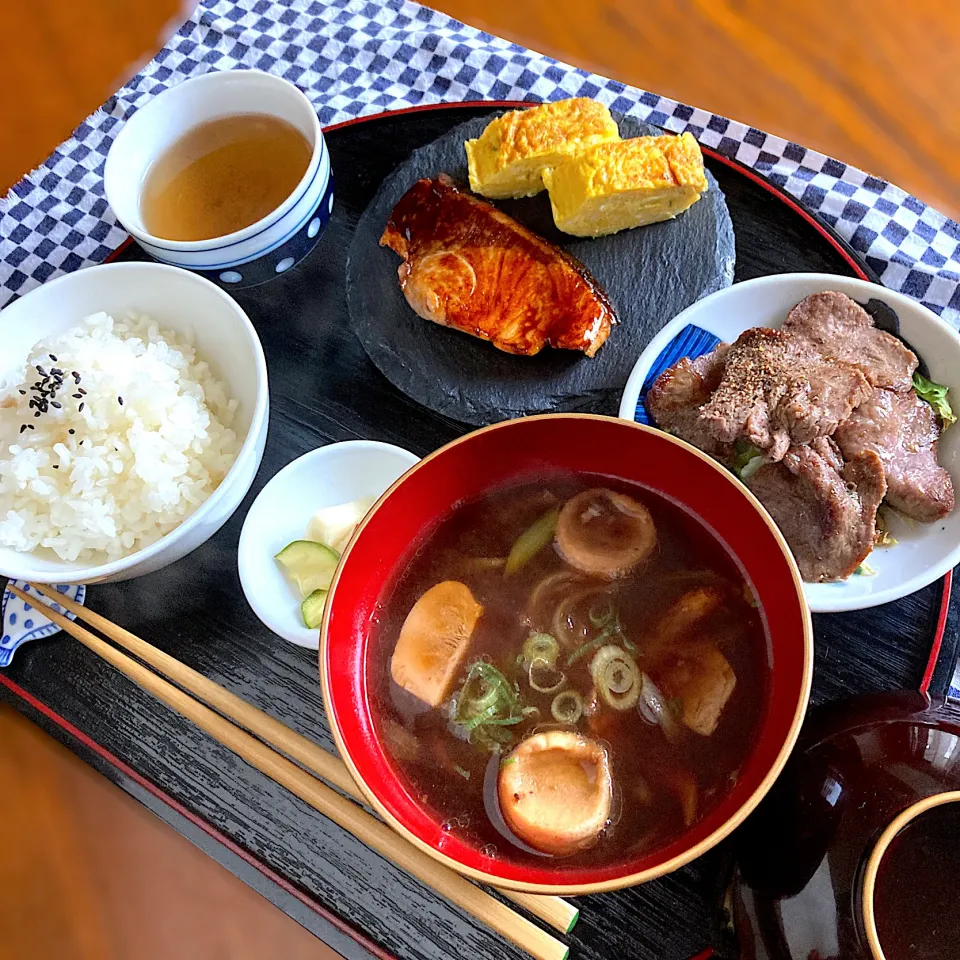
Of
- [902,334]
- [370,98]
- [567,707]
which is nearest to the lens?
[567,707]

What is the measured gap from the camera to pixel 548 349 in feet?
5.92

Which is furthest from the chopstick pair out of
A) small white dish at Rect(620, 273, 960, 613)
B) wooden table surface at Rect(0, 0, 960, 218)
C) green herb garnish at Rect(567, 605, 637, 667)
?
wooden table surface at Rect(0, 0, 960, 218)

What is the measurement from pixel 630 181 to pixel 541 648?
1.03 metres

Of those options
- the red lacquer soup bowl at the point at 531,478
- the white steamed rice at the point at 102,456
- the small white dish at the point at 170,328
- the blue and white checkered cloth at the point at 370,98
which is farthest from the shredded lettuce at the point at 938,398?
the white steamed rice at the point at 102,456

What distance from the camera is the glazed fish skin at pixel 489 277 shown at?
176cm

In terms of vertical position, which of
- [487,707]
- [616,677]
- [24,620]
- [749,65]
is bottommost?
[24,620]

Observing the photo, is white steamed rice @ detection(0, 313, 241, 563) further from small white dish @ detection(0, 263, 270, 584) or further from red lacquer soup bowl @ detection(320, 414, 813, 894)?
red lacquer soup bowl @ detection(320, 414, 813, 894)

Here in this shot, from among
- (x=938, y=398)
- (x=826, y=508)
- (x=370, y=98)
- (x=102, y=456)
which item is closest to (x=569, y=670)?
(x=826, y=508)

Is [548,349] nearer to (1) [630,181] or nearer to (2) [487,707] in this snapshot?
(1) [630,181]

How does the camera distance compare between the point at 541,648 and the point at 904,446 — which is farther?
the point at 904,446

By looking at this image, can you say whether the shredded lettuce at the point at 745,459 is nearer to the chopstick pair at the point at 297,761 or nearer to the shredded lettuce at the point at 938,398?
the shredded lettuce at the point at 938,398

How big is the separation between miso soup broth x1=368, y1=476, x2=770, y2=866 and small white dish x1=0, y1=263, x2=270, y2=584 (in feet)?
1.65

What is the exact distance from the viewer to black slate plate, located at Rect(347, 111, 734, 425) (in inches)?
69.1

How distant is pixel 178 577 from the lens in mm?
1716
